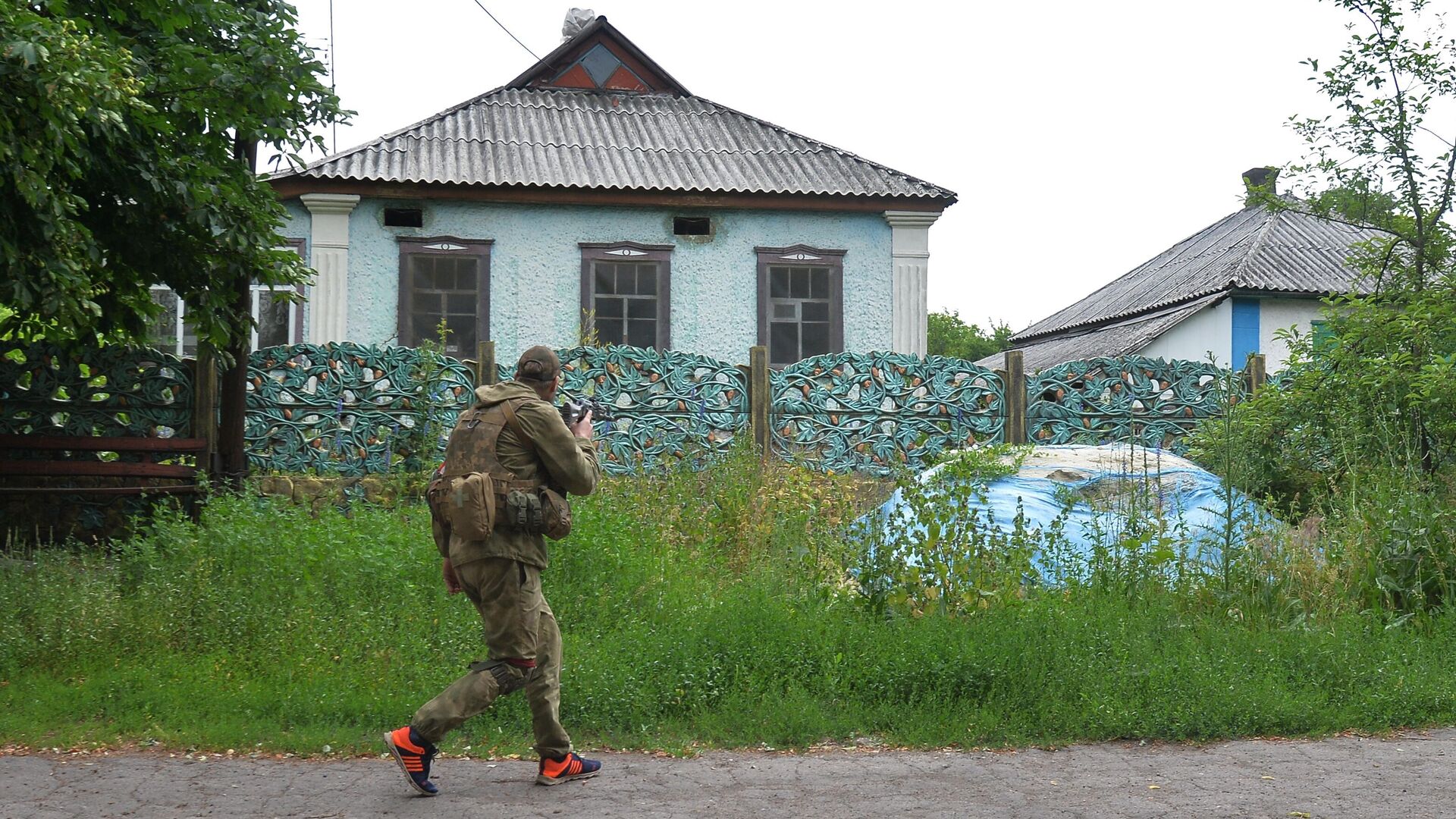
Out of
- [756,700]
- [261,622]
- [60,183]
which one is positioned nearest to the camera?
[756,700]

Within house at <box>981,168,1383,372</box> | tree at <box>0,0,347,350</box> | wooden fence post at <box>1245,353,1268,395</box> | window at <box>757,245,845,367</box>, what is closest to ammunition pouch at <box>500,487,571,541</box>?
tree at <box>0,0,347,350</box>

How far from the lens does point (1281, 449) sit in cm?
973

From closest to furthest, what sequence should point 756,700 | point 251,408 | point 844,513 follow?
point 756,700 < point 844,513 < point 251,408

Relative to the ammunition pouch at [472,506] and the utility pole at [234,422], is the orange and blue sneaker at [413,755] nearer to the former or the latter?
the ammunition pouch at [472,506]

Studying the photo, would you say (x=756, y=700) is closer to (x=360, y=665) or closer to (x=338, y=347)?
(x=360, y=665)

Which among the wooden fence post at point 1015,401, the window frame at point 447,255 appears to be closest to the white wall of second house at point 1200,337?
the wooden fence post at point 1015,401

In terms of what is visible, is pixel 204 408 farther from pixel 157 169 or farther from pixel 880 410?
pixel 880 410

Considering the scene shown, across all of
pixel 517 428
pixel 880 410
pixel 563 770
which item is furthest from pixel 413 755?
pixel 880 410

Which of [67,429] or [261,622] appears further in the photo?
[67,429]

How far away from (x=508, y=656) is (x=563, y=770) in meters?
0.53

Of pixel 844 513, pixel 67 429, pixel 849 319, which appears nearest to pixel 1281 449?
pixel 844 513

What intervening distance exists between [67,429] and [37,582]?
2.75 metres

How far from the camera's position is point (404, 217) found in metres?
15.4

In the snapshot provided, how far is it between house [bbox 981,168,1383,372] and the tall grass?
12944mm
